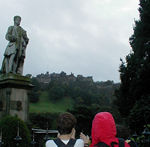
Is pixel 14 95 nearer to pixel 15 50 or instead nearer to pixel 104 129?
pixel 15 50

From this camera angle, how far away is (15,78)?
549 inches

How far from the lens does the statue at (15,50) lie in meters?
14.4

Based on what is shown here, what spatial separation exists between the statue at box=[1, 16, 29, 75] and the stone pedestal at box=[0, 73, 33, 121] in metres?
0.51

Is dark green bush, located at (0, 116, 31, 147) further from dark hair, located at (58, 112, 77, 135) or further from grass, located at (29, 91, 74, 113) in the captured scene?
grass, located at (29, 91, 74, 113)

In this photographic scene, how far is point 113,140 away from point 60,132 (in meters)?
0.69

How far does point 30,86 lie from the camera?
47.1ft

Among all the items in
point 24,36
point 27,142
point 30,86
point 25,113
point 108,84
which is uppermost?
point 108,84

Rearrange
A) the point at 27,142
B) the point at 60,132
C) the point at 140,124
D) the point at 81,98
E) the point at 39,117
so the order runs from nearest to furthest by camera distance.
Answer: the point at 60,132 → the point at 27,142 → the point at 140,124 → the point at 39,117 → the point at 81,98

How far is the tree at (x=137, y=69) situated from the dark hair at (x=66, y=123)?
19.8m

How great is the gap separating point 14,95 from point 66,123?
10.3m

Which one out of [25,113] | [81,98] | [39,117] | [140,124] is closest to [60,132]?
[25,113]

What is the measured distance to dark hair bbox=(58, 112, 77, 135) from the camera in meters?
4.02

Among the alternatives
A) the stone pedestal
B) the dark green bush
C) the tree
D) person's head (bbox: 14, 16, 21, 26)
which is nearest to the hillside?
the tree

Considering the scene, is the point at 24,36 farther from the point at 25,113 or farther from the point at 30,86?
the point at 25,113
